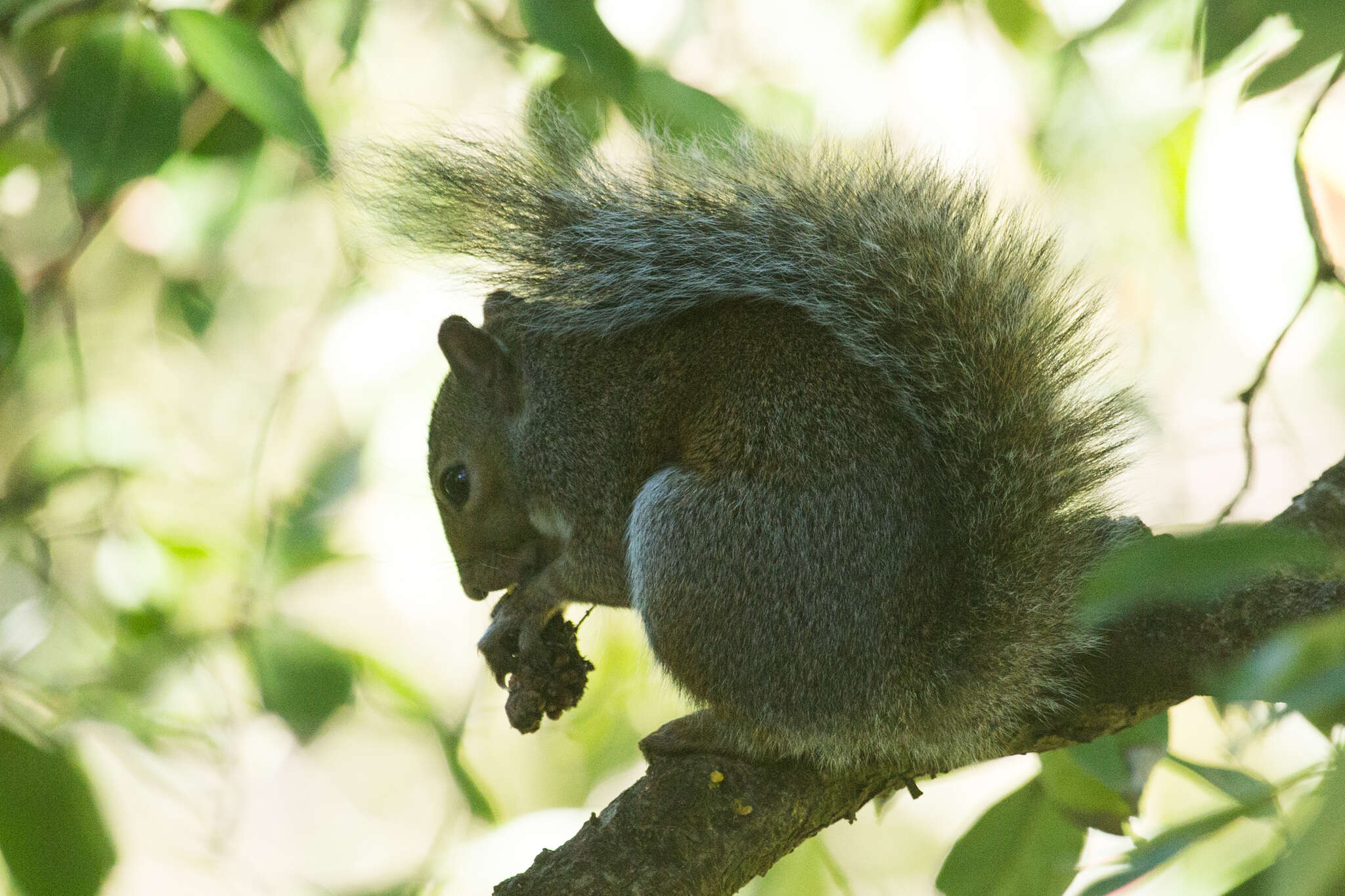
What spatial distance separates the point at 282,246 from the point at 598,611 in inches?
49.7

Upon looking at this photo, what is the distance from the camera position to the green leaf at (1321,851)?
417 mm

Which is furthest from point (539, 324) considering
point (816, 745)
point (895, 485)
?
point (816, 745)

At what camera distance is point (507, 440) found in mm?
1984

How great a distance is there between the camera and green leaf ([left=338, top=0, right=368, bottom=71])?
1.63m

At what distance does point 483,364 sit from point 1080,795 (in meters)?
1.17

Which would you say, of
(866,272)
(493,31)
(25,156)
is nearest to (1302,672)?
(866,272)

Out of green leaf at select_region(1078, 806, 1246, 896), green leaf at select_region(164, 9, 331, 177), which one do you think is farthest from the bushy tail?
green leaf at select_region(1078, 806, 1246, 896)

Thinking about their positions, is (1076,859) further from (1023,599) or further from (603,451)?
(603,451)

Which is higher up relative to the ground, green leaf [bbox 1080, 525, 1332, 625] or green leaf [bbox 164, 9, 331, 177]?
green leaf [bbox 1080, 525, 1332, 625]

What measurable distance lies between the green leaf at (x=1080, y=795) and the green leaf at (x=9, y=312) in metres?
1.53

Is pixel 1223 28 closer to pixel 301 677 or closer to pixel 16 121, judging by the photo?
pixel 301 677

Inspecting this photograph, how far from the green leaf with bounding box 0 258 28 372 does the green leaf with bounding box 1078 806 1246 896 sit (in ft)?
4.83

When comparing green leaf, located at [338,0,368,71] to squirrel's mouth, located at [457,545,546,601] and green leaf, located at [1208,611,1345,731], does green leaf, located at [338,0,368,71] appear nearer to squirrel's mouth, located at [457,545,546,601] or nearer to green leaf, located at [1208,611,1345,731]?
squirrel's mouth, located at [457,545,546,601]

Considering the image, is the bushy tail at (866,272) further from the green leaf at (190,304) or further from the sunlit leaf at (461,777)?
the sunlit leaf at (461,777)
